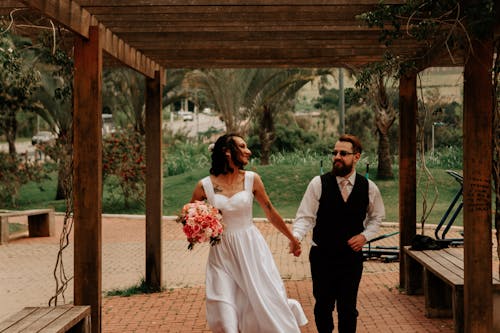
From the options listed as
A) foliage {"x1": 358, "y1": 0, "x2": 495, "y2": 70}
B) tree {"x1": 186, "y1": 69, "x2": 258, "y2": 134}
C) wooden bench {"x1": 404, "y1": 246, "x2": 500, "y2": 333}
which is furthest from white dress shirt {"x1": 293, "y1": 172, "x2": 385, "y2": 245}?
tree {"x1": 186, "y1": 69, "x2": 258, "y2": 134}

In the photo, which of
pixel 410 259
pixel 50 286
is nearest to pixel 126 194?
pixel 50 286

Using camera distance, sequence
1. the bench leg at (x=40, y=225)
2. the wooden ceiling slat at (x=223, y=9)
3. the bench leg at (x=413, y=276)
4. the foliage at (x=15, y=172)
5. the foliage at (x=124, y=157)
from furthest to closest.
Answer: the foliage at (x=15, y=172) < the foliage at (x=124, y=157) < the bench leg at (x=40, y=225) < the bench leg at (x=413, y=276) < the wooden ceiling slat at (x=223, y=9)

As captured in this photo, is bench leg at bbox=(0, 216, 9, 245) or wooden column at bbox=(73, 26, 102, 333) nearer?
wooden column at bbox=(73, 26, 102, 333)

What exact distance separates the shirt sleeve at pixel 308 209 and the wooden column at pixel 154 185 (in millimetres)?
4742

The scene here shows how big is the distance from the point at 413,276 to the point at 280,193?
16.5 m

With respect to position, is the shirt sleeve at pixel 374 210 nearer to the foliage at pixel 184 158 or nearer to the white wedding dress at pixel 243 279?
the white wedding dress at pixel 243 279

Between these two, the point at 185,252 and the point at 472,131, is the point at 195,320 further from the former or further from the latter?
the point at 185,252

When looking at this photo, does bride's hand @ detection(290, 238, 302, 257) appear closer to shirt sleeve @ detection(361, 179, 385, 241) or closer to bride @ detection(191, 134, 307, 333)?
bride @ detection(191, 134, 307, 333)

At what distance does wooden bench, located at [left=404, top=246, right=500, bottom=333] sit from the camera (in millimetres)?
6996

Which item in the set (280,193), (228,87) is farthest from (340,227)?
(280,193)

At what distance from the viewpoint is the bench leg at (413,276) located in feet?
32.1

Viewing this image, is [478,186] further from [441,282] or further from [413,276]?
[413,276]

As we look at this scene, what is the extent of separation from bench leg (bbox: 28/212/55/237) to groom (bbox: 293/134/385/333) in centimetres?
1305

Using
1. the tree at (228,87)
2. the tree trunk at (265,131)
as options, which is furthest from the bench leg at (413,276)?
the tree trunk at (265,131)
